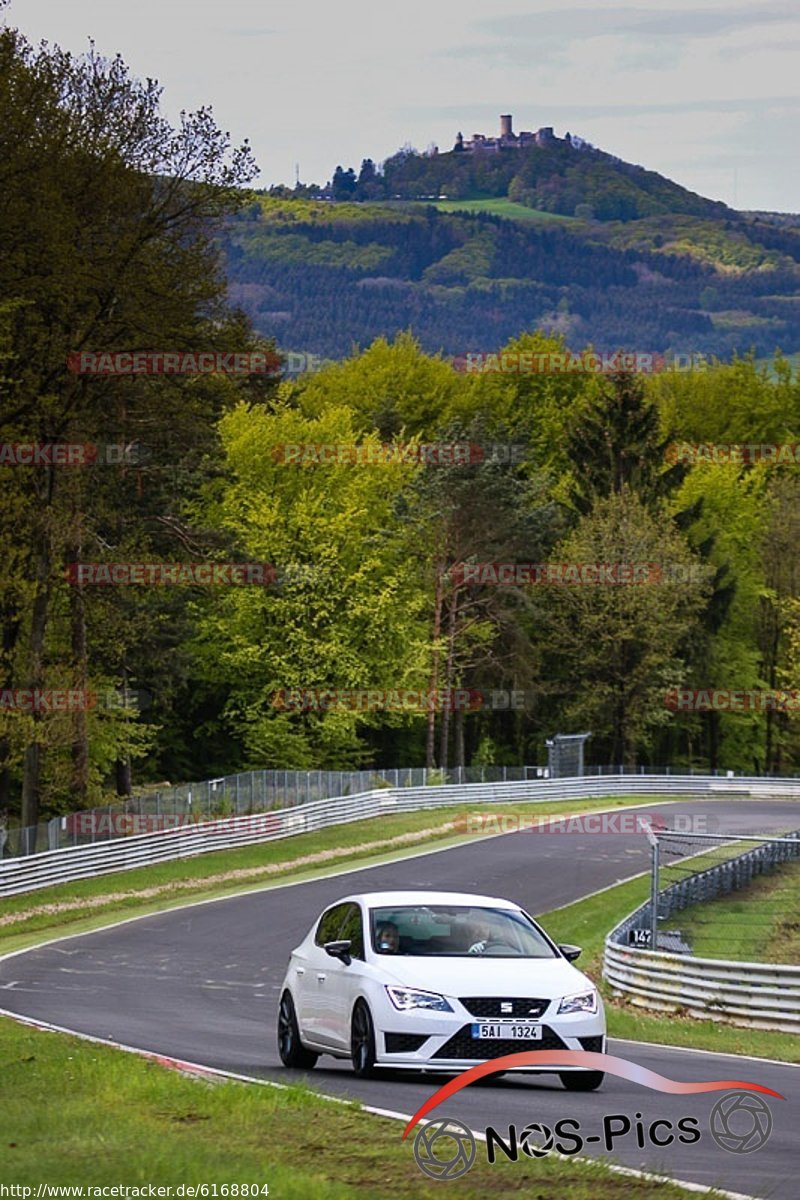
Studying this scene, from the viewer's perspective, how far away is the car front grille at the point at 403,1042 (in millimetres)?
14453

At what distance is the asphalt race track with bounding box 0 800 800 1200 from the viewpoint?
1204 centimetres

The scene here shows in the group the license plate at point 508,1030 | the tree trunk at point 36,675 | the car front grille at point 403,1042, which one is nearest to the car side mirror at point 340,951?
the car front grille at point 403,1042

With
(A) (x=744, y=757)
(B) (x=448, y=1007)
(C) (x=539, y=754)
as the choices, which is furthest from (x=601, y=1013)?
(A) (x=744, y=757)

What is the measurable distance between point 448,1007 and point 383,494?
234 ft

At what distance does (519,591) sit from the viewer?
89000mm

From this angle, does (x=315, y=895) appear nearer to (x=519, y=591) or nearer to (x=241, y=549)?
(x=241, y=549)

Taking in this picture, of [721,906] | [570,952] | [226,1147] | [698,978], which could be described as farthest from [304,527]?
[226,1147]

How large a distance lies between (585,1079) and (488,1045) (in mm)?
736

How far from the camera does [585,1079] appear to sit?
569 inches

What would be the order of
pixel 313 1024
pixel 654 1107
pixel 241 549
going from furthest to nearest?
1. pixel 241 549
2. pixel 313 1024
3. pixel 654 1107

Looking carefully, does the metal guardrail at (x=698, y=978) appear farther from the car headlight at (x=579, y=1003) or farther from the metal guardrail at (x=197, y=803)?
the metal guardrail at (x=197, y=803)

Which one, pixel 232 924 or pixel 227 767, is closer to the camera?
pixel 232 924

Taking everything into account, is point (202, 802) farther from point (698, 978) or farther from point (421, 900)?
point (421, 900)

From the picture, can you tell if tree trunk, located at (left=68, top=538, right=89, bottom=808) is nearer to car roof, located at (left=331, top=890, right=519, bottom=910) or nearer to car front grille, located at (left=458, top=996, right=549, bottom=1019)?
car roof, located at (left=331, top=890, right=519, bottom=910)
